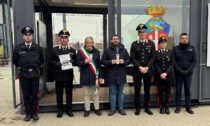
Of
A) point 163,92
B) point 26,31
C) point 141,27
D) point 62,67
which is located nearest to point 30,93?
point 62,67

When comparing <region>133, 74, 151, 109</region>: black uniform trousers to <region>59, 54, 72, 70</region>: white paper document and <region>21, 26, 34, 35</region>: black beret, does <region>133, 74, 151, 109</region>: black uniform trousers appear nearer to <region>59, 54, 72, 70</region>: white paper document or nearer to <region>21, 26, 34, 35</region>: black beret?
<region>59, 54, 72, 70</region>: white paper document

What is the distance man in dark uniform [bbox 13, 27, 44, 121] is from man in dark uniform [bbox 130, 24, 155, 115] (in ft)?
6.75

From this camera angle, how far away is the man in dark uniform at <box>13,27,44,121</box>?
502cm

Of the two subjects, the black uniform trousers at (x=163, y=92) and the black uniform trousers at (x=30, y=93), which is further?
the black uniform trousers at (x=163, y=92)

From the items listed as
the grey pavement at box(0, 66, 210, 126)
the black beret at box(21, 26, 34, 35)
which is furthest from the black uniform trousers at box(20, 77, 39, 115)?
the black beret at box(21, 26, 34, 35)

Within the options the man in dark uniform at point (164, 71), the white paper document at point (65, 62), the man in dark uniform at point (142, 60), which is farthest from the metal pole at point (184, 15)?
the white paper document at point (65, 62)

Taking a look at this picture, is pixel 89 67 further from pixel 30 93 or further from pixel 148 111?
pixel 148 111

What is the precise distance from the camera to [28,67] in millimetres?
5020

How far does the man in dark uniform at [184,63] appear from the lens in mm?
5520

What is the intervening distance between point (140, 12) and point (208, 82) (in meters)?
2.42

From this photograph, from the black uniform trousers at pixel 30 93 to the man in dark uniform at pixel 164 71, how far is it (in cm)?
267

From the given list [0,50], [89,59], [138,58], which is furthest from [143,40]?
[0,50]

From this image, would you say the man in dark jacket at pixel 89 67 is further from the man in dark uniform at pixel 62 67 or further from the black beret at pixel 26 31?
the black beret at pixel 26 31

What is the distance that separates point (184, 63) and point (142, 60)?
97cm
